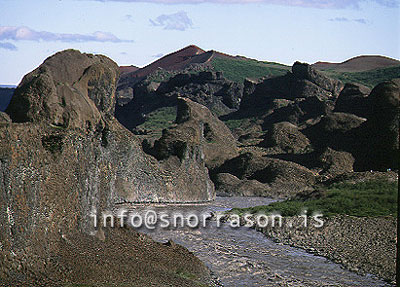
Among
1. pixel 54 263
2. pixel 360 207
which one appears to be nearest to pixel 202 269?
pixel 54 263

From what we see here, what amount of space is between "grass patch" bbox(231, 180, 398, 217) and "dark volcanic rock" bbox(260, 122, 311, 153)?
63.4 ft

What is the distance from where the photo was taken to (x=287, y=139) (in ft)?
200

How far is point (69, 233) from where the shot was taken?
1456 cm

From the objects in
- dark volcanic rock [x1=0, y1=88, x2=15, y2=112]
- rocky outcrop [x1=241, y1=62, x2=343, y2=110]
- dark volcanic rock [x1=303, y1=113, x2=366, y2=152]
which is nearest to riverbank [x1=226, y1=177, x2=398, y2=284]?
dark volcanic rock [x1=303, y1=113, x2=366, y2=152]

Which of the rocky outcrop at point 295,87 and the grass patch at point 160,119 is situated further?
the rocky outcrop at point 295,87

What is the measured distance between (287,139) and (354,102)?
47.9ft

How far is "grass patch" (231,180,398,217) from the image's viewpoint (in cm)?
3212

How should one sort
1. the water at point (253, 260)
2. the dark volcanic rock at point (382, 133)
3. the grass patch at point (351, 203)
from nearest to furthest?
the water at point (253, 260) < the grass patch at point (351, 203) < the dark volcanic rock at point (382, 133)

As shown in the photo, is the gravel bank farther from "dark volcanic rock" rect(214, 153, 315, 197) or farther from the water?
"dark volcanic rock" rect(214, 153, 315, 197)

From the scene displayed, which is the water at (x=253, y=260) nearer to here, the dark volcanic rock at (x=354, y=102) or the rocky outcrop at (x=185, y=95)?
the dark volcanic rock at (x=354, y=102)

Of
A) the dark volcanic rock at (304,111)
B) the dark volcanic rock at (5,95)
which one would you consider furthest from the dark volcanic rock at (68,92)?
the dark volcanic rock at (5,95)

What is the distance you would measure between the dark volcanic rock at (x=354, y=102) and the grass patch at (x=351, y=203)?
28.2m

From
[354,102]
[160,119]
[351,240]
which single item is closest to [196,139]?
[351,240]

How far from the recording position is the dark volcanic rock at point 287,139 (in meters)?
59.3
